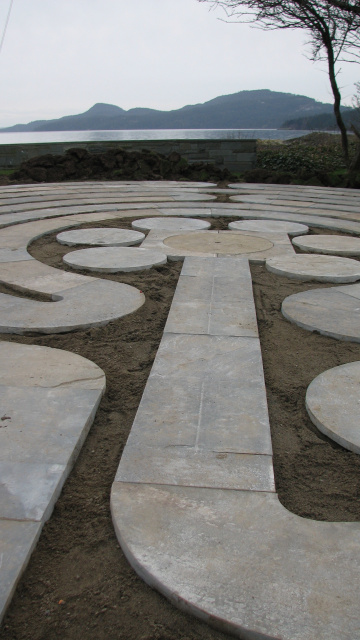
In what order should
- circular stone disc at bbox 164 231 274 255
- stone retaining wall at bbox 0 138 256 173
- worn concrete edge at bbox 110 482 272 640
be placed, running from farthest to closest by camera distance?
1. stone retaining wall at bbox 0 138 256 173
2. circular stone disc at bbox 164 231 274 255
3. worn concrete edge at bbox 110 482 272 640

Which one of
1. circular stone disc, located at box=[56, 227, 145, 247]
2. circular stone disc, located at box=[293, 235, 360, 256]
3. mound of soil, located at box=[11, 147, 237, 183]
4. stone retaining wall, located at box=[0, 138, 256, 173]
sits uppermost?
stone retaining wall, located at box=[0, 138, 256, 173]

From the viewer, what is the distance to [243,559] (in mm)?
1420

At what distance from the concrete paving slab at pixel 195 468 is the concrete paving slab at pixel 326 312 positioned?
1441 millimetres

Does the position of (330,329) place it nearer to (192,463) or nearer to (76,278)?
(192,463)

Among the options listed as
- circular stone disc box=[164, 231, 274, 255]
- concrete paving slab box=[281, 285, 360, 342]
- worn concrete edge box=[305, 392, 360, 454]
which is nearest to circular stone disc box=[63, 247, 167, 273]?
circular stone disc box=[164, 231, 274, 255]

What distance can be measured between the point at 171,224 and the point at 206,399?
4.31 meters

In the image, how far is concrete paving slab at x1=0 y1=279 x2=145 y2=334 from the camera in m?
3.10

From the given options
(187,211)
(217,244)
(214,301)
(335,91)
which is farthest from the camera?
(335,91)

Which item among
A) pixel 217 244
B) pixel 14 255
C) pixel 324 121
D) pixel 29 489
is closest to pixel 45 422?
pixel 29 489

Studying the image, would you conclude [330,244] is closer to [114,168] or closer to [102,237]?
[102,237]

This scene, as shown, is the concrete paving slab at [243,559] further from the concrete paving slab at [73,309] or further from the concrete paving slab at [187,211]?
the concrete paving slab at [187,211]

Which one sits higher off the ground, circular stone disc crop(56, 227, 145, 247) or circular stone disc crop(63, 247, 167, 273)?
circular stone disc crop(56, 227, 145, 247)

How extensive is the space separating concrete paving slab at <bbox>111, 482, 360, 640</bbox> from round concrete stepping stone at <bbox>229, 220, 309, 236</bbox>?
479 centimetres

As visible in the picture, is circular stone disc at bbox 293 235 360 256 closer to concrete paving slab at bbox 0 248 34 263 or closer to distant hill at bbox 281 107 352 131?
concrete paving slab at bbox 0 248 34 263
